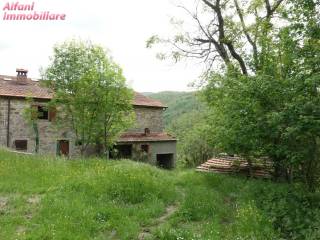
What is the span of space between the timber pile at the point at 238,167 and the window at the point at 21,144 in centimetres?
1604

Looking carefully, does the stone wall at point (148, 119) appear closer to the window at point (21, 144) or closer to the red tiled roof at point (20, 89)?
the red tiled roof at point (20, 89)

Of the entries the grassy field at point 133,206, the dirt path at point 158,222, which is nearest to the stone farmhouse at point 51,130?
the grassy field at point 133,206

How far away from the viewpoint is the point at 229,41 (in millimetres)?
16484

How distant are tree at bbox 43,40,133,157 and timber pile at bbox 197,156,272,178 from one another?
7.16m

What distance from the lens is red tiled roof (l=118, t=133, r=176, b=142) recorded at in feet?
103

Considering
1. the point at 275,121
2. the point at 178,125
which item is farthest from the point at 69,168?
the point at 178,125

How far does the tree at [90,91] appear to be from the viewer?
20.4 metres

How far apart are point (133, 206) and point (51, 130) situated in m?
20.5

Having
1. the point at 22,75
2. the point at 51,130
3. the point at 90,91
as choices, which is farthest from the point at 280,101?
the point at 22,75

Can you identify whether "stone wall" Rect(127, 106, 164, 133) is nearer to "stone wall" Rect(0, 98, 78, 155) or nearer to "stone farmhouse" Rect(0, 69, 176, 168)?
"stone farmhouse" Rect(0, 69, 176, 168)

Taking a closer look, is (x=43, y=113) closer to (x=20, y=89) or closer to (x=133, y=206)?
(x=20, y=89)

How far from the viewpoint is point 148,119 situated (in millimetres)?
34781

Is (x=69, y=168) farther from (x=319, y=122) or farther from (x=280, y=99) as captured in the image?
(x=319, y=122)

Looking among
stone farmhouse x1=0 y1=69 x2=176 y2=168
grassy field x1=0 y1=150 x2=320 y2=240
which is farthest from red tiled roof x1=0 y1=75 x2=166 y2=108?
grassy field x1=0 y1=150 x2=320 y2=240
